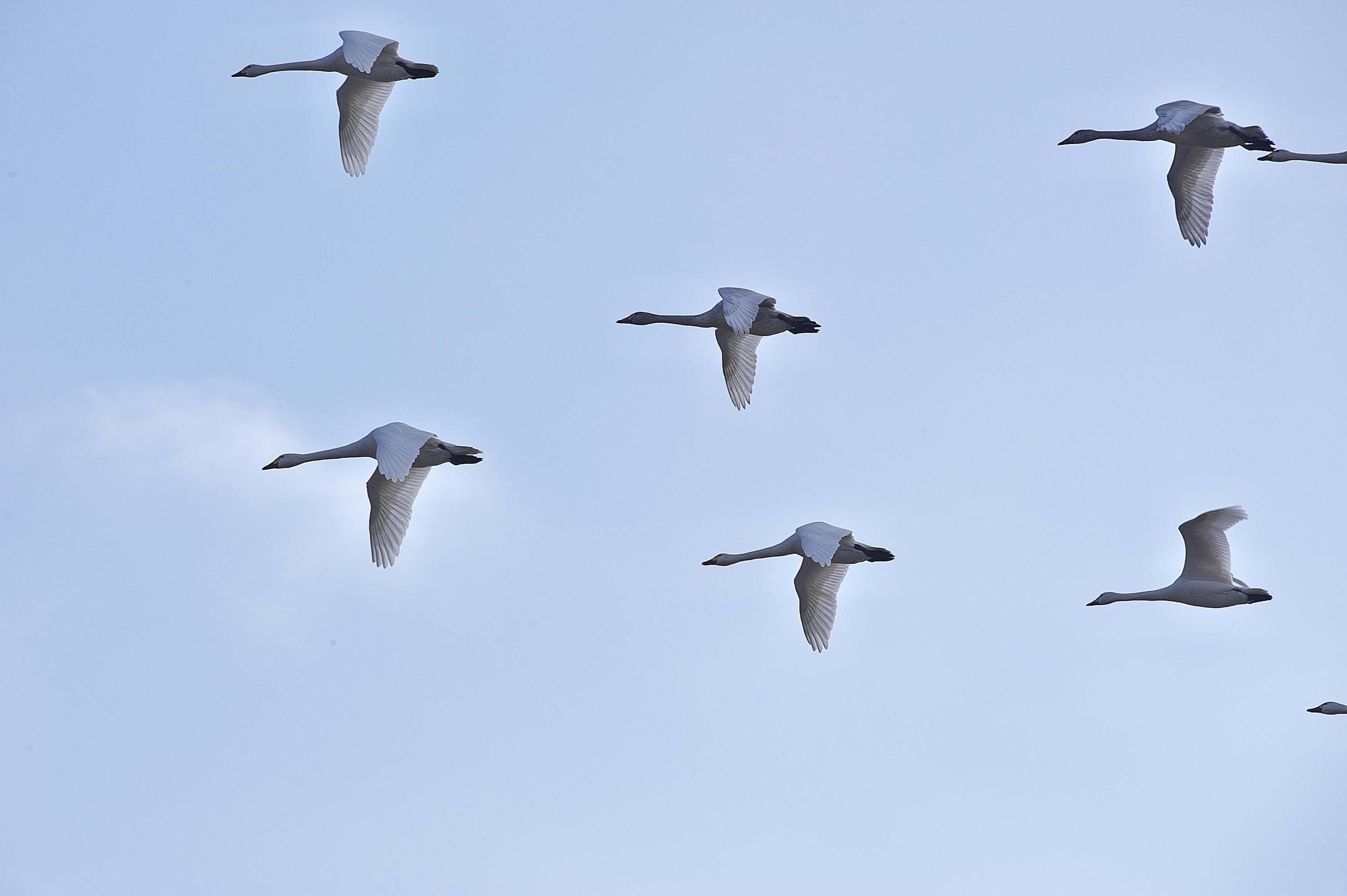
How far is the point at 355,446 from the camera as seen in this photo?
31.0 metres

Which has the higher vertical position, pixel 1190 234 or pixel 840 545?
pixel 1190 234

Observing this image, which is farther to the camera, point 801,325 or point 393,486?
point 801,325

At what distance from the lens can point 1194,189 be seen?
33.7 meters

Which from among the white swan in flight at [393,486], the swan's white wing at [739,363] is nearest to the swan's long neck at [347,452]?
the white swan in flight at [393,486]

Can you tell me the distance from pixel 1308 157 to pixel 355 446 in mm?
19009

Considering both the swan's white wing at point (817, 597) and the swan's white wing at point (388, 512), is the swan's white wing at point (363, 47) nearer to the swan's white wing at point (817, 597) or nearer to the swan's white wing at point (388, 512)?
the swan's white wing at point (388, 512)

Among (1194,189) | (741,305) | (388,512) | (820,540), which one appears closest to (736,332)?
(741,305)

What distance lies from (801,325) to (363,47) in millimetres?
8871

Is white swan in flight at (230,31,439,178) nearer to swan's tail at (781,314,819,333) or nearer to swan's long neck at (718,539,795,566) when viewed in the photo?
swan's tail at (781,314,819,333)

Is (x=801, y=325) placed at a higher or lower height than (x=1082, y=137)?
lower

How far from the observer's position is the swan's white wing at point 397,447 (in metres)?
26.7

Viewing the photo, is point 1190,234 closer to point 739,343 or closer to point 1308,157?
point 1308,157

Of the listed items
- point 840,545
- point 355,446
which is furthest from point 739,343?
point 355,446

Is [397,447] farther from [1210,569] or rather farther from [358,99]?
[1210,569]
